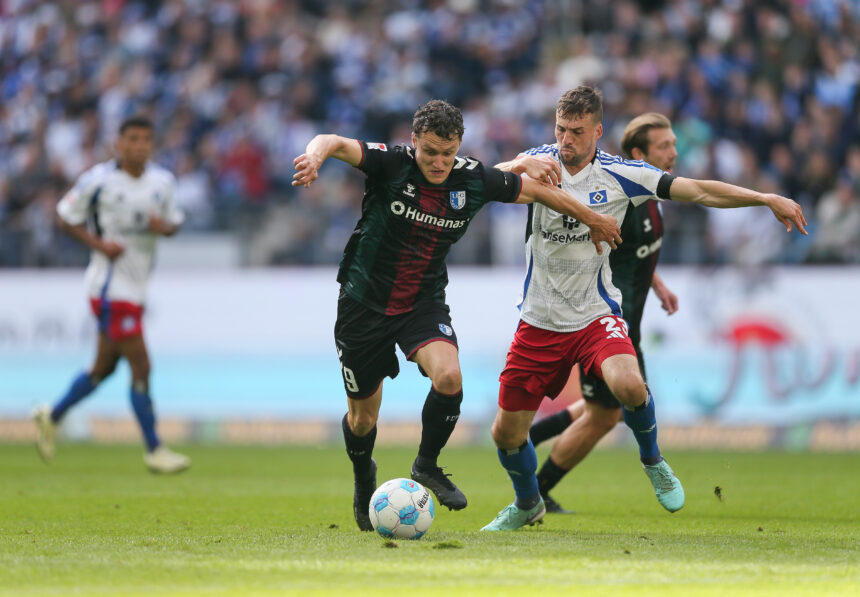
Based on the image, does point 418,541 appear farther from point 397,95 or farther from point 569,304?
point 397,95

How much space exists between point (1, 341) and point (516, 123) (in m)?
7.71

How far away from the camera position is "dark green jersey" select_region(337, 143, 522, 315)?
7.10 m

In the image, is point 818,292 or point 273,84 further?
point 273,84

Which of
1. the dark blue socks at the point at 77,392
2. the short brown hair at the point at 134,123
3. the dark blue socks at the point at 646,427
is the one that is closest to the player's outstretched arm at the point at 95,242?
the short brown hair at the point at 134,123

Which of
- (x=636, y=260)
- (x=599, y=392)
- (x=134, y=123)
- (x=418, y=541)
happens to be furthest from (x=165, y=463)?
(x=418, y=541)

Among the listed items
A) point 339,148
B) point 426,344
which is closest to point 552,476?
point 426,344

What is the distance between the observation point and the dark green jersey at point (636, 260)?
8547 millimetres

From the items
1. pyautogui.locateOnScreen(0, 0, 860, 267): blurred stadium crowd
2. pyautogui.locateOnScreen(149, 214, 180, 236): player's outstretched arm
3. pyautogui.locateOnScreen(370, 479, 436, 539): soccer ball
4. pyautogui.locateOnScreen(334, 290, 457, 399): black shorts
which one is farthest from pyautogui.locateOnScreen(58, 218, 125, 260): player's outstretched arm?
pyautogui.locateOnScreen(370, 479, 436, 539): soccer ball

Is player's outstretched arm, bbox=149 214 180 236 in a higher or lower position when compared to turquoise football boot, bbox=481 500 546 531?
higher

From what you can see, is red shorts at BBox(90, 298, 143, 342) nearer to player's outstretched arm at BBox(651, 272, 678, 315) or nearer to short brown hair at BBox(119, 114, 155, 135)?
short brown hair at BBox(119, 114, 155, 135)

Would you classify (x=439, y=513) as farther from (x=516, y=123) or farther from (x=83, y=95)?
(x=83, y=95)

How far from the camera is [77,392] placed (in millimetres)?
11969

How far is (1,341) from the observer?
16031mm

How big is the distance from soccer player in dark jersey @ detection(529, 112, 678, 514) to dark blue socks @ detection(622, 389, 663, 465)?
122 centimetres
